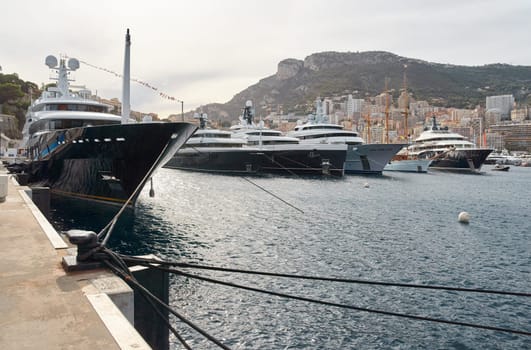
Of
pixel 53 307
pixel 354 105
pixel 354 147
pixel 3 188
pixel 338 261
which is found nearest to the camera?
pixel 53 307

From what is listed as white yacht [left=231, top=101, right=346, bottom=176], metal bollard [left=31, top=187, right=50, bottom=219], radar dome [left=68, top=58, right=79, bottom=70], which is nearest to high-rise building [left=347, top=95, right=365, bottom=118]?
white yacht [left=231, top=101, right=346, bottom=176]

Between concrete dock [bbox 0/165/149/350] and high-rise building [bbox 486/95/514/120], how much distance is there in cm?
20753

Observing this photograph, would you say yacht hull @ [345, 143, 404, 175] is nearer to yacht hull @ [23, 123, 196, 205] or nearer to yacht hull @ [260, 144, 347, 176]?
yacht hull @ [260, 144, 347, 176]

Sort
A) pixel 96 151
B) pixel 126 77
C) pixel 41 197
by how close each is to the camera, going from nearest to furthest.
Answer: pixel 41 197 < pixel 96 151 < pixel 126 77

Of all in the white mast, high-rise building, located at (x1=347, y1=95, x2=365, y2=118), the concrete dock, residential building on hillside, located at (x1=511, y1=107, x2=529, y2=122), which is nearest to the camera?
the concrete dock

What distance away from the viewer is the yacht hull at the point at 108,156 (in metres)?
15.5

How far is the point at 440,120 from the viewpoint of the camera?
165 meters

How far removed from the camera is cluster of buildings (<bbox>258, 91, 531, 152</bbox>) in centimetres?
14950

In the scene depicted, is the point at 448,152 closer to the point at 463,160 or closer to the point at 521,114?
the point at 463,160

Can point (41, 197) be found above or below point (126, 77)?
below

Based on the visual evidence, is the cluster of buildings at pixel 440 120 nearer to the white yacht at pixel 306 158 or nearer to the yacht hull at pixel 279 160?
the yacht hull at pixel 279 160

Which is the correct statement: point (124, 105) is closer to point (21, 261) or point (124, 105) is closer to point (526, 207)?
point (21, 261)

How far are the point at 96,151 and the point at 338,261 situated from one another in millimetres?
12218

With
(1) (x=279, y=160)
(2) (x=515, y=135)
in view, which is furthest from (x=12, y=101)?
(2) (x=515, y=135)
